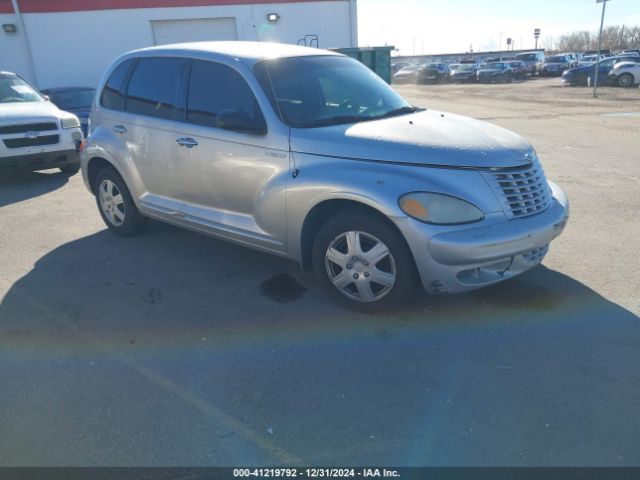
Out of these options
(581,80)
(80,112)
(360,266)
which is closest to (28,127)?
(80,112)

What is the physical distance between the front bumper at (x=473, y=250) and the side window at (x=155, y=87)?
2589mm

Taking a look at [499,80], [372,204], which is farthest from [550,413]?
[499,80]

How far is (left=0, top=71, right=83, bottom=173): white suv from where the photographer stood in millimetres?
8242

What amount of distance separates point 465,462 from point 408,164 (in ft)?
6.15

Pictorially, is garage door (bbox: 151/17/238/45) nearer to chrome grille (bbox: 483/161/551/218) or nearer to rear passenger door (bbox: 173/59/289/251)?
rear passenger door (bbox: 173/59/289/251)

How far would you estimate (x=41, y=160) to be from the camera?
8.55 m

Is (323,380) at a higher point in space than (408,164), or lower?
lower

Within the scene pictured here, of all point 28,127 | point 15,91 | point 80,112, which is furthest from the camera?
point 80,112

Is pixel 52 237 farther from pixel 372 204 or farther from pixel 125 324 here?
pixel 372 204

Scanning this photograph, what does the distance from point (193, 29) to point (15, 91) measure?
371 inches

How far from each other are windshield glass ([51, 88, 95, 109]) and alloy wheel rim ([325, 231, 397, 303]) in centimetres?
1102

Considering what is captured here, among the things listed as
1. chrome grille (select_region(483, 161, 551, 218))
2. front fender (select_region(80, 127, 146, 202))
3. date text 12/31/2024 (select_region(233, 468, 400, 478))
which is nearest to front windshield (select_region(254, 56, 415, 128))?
chrome grille (select_region(483, 161, 551, 218))

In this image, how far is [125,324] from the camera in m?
3.84

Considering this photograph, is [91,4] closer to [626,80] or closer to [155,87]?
[155,87]
